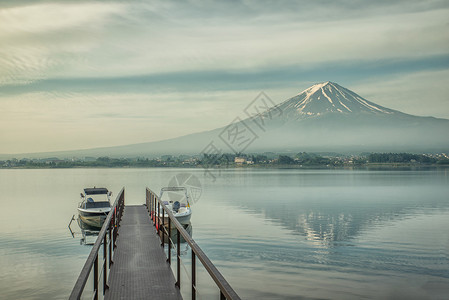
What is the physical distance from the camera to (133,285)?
20.4ft

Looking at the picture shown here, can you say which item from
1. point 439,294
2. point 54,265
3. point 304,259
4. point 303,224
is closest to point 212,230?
point 303,224

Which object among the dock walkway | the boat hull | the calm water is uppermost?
the dock walkway

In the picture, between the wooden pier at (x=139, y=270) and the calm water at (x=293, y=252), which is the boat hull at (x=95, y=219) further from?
the wooden pier at (x=139, y=270)

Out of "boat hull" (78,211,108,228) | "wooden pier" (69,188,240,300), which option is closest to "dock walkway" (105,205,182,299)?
"wooden pier" (69,188,240,300)

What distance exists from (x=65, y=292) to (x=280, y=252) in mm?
7587

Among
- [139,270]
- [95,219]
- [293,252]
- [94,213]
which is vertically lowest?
[293,252]

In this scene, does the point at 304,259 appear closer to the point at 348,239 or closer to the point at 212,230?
the point at 348,239

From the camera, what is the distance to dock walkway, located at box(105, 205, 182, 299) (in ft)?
19.2

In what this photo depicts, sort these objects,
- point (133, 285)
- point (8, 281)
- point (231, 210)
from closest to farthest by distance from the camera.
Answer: point (133, 285) < point (8, 281) < point (231, 210)

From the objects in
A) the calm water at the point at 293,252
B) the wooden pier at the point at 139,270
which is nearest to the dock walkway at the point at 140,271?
the wooden pier at the point at 139,270

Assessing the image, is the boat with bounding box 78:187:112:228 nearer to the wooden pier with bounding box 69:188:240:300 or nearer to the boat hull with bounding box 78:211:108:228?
the boat hull with bounding box 78:211:108:228

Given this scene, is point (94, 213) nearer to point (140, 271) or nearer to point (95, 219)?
point (95, 219)

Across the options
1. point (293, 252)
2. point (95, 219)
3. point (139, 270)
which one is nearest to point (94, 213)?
point (95, 219)

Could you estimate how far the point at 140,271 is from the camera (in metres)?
7.08
